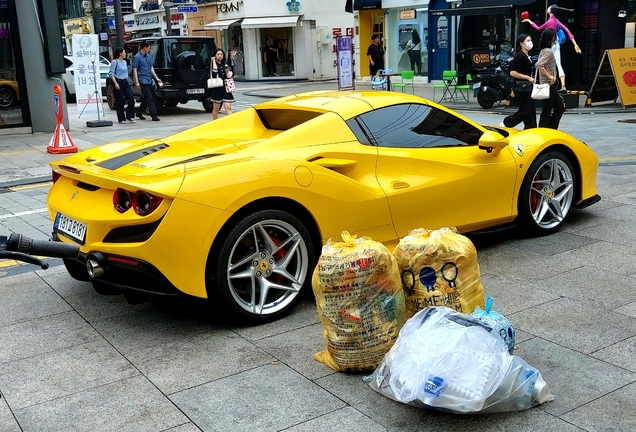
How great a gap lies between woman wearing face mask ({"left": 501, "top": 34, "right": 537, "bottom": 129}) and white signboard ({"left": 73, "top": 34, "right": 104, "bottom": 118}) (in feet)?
31.8

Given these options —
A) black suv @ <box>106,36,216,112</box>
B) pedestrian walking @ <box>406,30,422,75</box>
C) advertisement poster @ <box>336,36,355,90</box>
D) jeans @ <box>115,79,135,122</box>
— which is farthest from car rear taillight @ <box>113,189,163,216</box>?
pedestrian walking @ <box>406,30,422,75</box>

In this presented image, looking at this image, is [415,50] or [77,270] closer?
[77,270]

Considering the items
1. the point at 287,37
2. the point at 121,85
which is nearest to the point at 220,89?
the point at 121,85

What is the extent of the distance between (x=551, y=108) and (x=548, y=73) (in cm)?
63

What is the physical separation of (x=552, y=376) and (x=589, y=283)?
159 centimetres

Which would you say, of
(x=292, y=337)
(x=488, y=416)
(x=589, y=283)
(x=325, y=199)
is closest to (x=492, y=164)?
(x=589, y=283)

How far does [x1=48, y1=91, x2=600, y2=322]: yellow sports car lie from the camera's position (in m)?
4.30

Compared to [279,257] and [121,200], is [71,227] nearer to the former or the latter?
[121,200]

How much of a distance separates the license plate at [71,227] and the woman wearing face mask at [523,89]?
731cm

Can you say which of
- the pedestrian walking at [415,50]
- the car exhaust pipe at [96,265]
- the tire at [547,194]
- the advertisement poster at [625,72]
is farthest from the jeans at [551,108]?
the pedestrian walking at [415,50]

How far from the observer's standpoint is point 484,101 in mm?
17469

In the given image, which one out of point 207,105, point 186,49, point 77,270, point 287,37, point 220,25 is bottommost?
point 207,105

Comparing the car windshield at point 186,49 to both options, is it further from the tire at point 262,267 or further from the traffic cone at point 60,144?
the tire at point 262,267

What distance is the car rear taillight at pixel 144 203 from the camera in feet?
14.0
